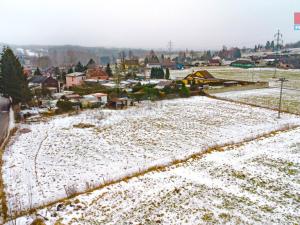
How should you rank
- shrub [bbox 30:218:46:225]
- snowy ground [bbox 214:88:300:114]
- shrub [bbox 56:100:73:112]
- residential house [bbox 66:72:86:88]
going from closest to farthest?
shrub [bbox 30:218:46:225], shrub [bbox 56:100:73:112], snowy ground [bbox 214:88:300:114], residential house [bbox 66:72:86:88]

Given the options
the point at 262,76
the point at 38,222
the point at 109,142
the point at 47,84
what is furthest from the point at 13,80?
the point at 262,76

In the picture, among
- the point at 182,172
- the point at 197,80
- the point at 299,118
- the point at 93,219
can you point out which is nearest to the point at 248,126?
the point at 299,118

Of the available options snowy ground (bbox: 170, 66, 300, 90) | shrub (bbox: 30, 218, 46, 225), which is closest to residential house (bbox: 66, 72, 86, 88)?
snowy ground (bbox: 170, 66, 300, 90)

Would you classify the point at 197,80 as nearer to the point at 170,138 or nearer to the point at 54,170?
the point at 170,138

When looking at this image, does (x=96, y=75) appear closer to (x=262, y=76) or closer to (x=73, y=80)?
(x=73, y=80)

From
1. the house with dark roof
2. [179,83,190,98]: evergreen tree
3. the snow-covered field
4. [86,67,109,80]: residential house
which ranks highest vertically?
[86,67,109,80]: residential house

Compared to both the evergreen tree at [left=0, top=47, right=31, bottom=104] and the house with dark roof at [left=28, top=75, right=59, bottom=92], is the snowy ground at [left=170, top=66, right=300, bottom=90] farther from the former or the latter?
the evergreen tree at [left=0, top=47, right=31, bottom=104]
